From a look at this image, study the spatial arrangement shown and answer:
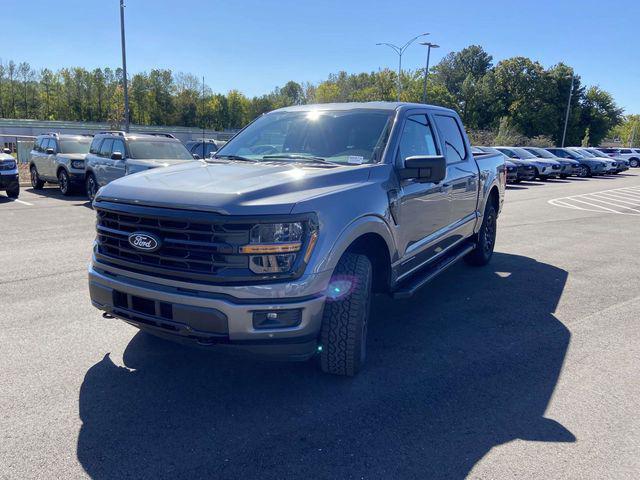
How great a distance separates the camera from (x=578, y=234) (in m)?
9.80

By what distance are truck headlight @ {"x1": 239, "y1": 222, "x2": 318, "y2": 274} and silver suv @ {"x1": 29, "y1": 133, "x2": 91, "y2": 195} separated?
41.0 ft

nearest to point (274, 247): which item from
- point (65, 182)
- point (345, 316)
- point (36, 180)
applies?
point (345, 316)

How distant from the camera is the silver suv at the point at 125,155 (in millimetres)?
11367

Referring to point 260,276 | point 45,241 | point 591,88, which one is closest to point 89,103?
point 591,88

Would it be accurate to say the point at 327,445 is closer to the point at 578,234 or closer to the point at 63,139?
the point at 578,234

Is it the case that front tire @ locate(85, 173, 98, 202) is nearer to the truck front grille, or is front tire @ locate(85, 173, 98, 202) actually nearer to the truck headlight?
the truck front grille

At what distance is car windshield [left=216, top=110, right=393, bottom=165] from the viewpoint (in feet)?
13.7

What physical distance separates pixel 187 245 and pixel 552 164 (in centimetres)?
2628

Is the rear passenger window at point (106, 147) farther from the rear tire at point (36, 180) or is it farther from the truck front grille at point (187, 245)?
the truck front grille at point (187, 245)

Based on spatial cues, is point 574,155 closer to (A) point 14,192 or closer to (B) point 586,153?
(B) point 586,153

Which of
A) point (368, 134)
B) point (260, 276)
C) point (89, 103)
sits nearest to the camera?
point (260, 276)

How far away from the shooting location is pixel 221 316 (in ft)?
9.50

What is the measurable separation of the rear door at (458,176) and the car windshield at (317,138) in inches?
44.5

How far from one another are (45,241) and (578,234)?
9.51 m
